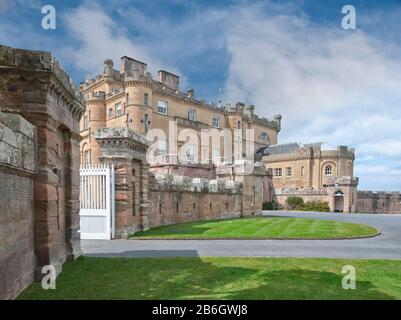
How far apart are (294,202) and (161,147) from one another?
68.1 ft

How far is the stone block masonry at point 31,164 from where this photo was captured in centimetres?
525

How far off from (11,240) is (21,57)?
3.83m

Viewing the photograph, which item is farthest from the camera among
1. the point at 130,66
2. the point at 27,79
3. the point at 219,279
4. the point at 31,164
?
the point at 130,66

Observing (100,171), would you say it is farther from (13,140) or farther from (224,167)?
(224,167)

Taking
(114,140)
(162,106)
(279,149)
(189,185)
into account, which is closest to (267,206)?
(279,149)

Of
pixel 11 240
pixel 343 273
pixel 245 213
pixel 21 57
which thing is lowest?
pixel 245 213

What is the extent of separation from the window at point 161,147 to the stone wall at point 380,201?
2920cm

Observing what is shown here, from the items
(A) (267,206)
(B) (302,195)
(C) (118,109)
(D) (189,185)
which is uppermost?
(C) (118,109)

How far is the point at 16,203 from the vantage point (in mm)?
5625

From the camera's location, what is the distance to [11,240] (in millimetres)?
5328

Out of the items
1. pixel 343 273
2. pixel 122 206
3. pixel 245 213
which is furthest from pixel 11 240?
pixel 245 213

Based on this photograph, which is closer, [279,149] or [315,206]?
[315,206]

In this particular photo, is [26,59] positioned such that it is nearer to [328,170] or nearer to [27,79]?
[27,79]
